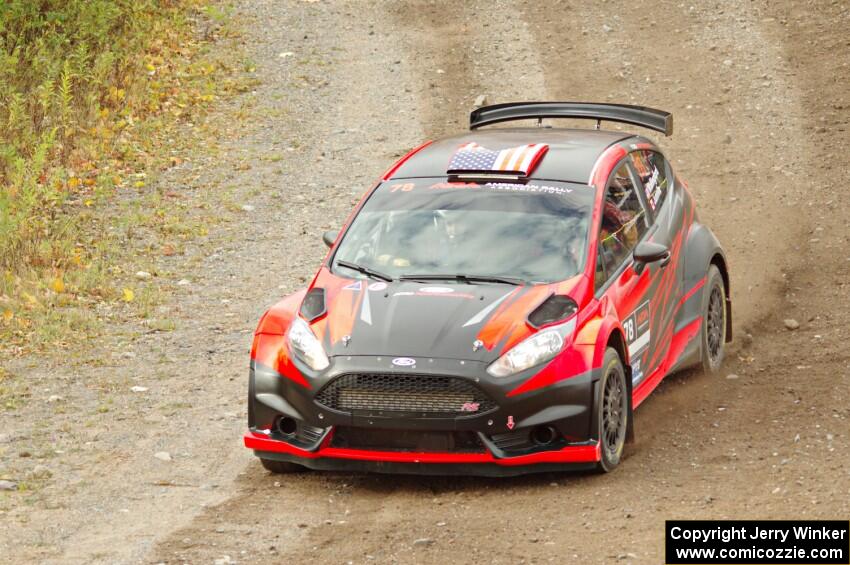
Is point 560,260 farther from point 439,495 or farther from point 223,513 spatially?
point 223,513

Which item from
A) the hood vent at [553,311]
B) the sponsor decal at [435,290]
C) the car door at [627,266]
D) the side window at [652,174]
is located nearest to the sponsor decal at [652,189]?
the side window at [652,174]

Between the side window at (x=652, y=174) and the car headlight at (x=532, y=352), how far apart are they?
2034 mm

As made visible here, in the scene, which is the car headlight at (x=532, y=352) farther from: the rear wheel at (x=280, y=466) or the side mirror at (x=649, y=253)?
the rear wheel at (x=280, y=466)

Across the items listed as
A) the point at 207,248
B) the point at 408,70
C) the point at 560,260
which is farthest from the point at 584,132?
the point at 408,70

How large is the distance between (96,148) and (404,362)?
9306 millimetres

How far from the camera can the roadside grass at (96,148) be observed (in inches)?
471

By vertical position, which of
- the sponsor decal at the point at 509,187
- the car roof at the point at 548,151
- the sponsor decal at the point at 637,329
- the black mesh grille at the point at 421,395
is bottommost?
the sponsor decal at the point at 637,329

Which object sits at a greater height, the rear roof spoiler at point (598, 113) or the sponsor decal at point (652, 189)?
the rear roof spoiler at point (598, 113)

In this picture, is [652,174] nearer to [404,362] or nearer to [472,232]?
[472,232]

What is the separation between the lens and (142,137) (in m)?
16.4

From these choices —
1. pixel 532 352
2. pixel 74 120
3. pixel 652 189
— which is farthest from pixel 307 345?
pixel 74 120

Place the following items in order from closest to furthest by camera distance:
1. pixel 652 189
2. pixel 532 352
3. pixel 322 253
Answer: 1. pixel 532 352
2. pixel 652 189
3. pixel 322 253

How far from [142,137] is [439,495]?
982cm

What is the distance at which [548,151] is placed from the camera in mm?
9023
